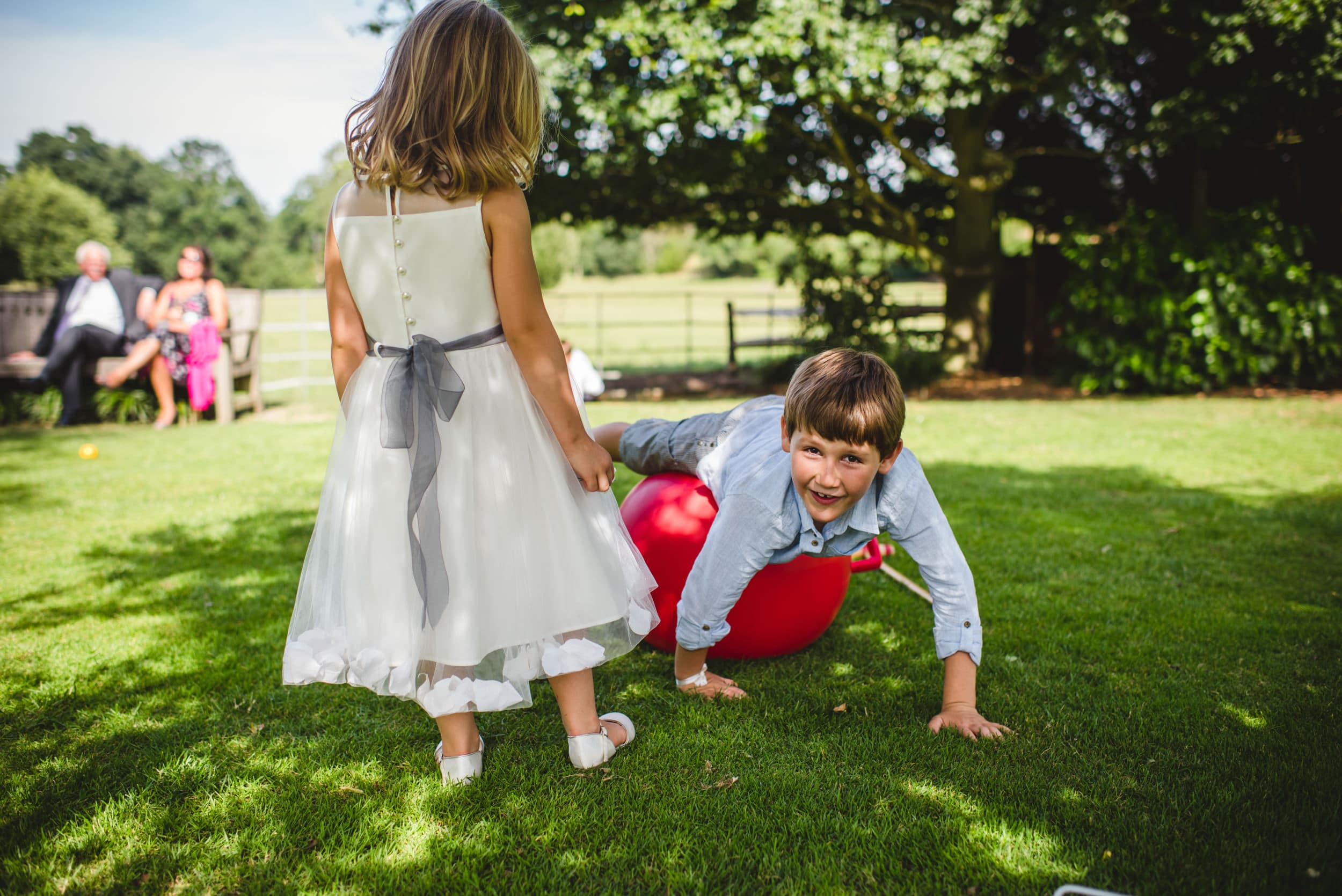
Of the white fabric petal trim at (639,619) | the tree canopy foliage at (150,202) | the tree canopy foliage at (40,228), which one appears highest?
the tree canopy foliage at (150,202)

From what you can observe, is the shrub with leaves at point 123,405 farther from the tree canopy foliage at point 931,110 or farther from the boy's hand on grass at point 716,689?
the boy's hand on grass at point 716,689

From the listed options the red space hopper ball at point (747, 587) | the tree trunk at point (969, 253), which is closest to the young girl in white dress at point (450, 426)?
the red space hopper ball at point (747, 587)

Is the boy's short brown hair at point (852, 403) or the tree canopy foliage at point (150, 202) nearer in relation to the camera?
the boy's short brown hair at point (852, 403)

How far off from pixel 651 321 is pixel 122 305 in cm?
2491

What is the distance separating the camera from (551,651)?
2.78 meters

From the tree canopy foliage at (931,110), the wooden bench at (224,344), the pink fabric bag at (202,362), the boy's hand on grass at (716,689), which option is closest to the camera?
the boy's hand on grass at (716,689)

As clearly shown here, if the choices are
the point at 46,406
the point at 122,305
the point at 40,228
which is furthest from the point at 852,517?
the point at 40,228

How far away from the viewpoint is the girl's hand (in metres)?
2.79

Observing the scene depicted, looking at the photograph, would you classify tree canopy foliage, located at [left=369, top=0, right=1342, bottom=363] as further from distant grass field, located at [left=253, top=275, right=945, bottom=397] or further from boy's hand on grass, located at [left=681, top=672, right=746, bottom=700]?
boy's hand on grass, located at [left=681, top=672, right=746, bottom=700]

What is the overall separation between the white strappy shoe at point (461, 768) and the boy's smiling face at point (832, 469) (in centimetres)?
145

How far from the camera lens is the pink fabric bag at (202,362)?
11055 mm

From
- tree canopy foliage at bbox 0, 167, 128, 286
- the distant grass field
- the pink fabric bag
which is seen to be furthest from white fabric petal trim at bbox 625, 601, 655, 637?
tree canopy foliage at bbox 0, 167, 128, 286

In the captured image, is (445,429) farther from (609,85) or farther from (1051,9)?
(1051,9)

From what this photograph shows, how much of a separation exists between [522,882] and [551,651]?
686 mm
